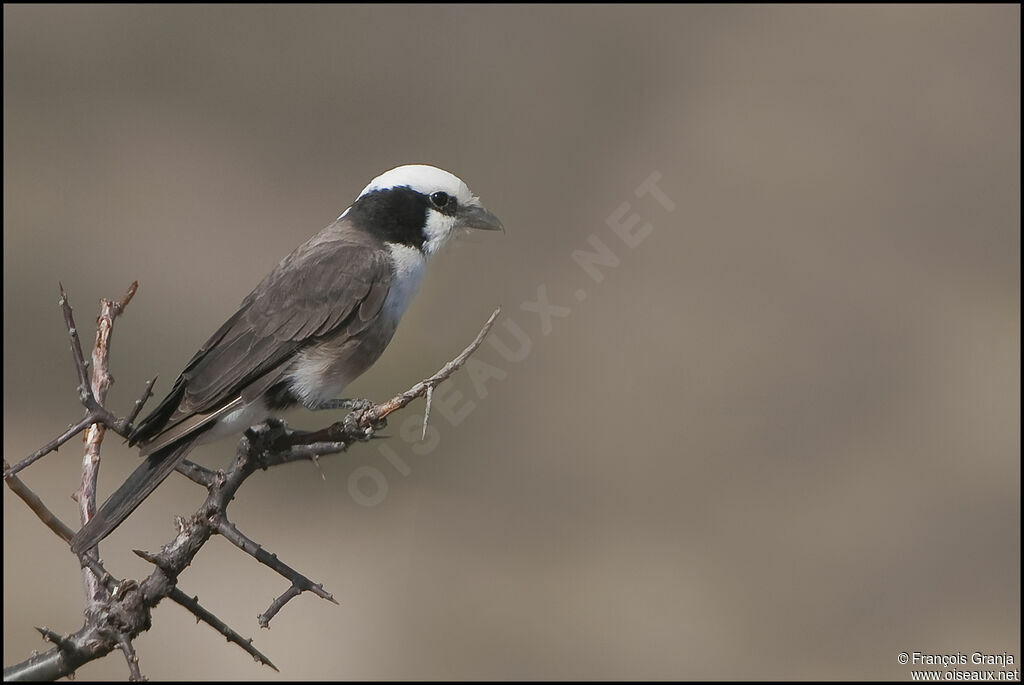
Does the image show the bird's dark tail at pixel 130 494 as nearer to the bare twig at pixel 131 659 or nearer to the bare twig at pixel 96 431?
the bare twig at pixel 96 431

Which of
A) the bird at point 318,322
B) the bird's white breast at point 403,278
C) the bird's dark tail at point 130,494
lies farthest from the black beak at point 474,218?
the bird's dark tail at point 130,494

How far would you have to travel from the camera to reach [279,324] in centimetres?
522

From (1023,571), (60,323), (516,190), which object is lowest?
(1023,571)

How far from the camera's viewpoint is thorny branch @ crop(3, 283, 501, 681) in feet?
11.1

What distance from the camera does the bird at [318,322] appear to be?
4672 mm

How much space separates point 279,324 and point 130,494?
1.29m

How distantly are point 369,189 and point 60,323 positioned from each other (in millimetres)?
8557

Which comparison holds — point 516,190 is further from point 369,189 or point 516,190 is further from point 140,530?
point 369,189

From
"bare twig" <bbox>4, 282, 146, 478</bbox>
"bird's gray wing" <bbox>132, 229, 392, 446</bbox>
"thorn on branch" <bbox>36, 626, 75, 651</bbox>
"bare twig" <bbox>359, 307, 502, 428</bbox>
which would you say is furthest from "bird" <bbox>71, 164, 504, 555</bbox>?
"bare twig" <bbox>359, 307, 502, 428</bbox>

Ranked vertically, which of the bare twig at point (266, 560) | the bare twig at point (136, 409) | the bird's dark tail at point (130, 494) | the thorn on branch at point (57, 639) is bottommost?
the bare twig at point (266, 560)

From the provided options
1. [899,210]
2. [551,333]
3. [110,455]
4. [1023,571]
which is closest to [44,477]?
[110,455]

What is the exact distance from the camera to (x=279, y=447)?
402 centimetres

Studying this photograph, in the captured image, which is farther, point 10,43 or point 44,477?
point 10,43

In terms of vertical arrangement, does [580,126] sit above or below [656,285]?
above
